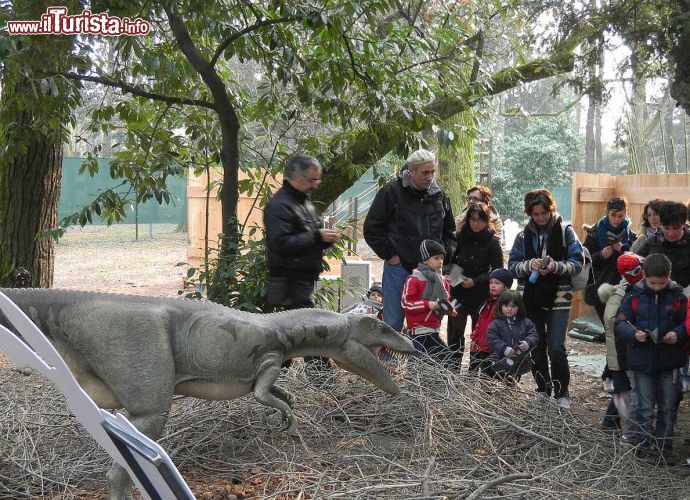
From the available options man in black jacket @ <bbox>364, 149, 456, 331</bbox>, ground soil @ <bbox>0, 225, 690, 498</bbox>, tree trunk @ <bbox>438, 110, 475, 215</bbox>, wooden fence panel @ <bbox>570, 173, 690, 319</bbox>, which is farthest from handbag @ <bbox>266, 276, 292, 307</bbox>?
tree trunk @ <bbox>438, 110, 475, 215</bbox>

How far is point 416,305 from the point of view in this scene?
5758 mm

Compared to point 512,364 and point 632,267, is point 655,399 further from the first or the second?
point 512,364

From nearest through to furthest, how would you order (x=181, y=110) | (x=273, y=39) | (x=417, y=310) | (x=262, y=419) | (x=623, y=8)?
(x=262, y=419), (x=417, y=310), (x=623, y=8), (x=273, y=39), (x=181, y=110)

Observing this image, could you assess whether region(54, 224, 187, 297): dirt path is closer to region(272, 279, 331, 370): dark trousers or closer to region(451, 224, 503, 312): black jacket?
region(451, 224, 503, 312): black jacket

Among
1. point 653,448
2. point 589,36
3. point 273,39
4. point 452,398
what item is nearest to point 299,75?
point 273,39

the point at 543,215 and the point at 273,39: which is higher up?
the point at 273,39

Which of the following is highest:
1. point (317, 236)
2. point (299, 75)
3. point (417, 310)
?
point (299, 75)

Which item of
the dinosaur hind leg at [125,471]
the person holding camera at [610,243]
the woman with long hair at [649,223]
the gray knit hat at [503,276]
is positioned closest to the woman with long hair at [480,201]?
the gray knit hat at [503,276]

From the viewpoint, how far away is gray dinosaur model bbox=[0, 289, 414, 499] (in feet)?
12.6

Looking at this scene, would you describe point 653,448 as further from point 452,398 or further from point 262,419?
point 262,419

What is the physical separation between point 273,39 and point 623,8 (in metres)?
2.70

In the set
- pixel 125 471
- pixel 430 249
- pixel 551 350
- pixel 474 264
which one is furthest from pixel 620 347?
pixel 125 471

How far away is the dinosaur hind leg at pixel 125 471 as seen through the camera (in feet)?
12.0

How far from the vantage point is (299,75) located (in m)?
7.55
